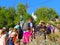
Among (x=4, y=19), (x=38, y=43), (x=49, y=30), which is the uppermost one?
(x=4, y=19)

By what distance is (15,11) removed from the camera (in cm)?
7906

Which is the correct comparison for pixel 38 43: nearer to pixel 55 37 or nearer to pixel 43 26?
pixel 55 37

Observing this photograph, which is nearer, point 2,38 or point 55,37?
point 55,37

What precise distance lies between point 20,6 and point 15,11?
6.63 ft

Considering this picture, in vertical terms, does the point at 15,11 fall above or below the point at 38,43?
above

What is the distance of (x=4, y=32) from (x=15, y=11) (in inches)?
2535

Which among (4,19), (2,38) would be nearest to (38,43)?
(2,38)

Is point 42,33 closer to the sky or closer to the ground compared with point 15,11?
closer to the ground

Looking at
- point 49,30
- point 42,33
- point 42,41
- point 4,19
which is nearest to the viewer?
point 42,41

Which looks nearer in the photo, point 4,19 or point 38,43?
point 38,43

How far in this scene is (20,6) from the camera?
8000 centimetres

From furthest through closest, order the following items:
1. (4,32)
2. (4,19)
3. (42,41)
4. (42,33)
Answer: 1. (4,19)
2. (4,32)
3. (42,33)
4. (42,41)

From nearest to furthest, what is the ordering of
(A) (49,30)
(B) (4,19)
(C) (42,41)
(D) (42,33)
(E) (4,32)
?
(C) (42,41), (D) (42,33), (A) (49,30), (E) (4,32), (B) (4,19)

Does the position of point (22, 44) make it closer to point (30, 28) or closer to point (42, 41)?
point (30, 28)
